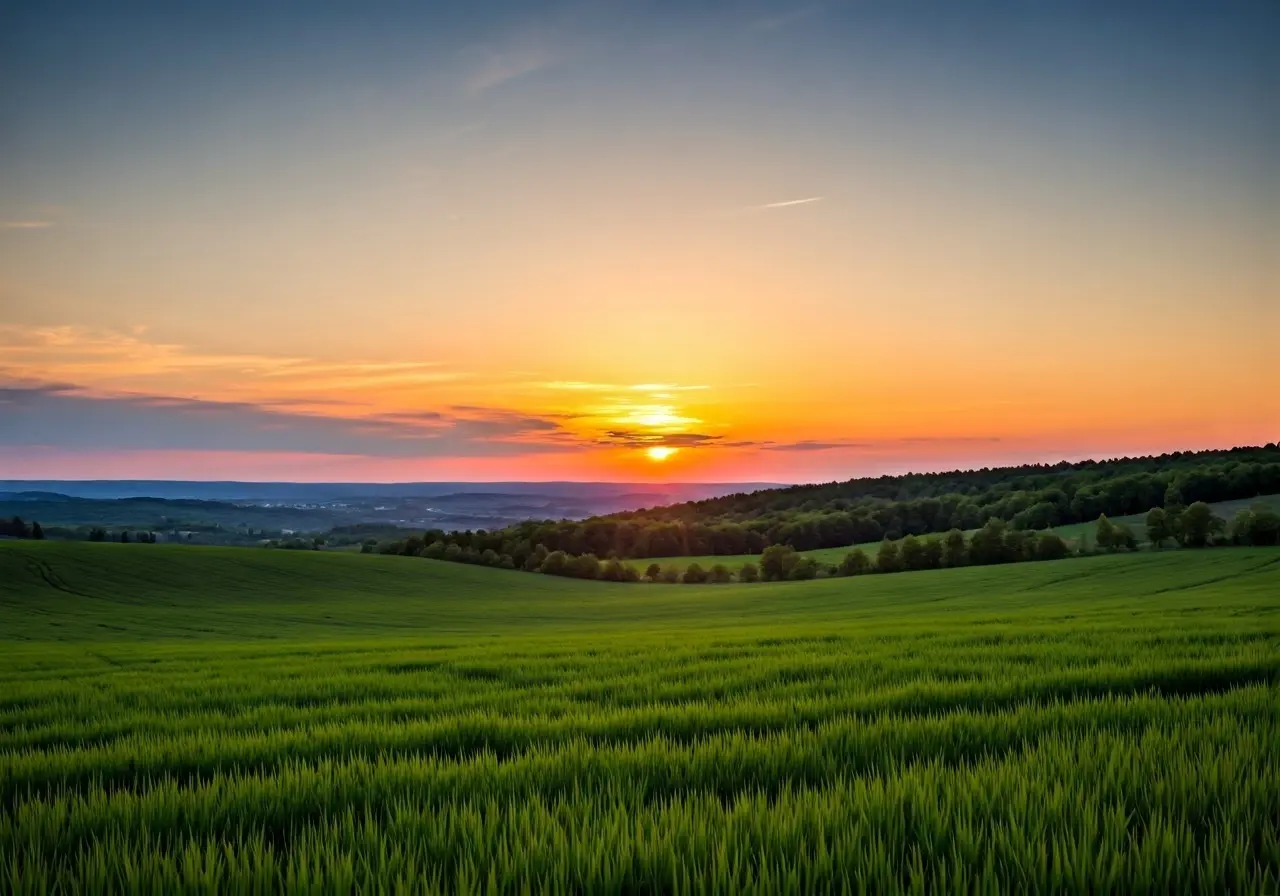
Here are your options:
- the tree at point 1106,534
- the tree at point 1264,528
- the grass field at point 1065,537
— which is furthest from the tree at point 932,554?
the tree at point 1264,528

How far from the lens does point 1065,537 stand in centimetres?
8012

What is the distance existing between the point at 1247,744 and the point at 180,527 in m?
181

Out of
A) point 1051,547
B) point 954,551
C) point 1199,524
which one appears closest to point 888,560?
point 954,551

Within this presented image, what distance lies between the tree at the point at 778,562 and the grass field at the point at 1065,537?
6.47m

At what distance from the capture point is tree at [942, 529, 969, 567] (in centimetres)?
7981

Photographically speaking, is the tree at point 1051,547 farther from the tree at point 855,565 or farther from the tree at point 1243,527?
the tree at point 855,565

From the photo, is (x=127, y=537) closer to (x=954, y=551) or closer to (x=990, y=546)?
(x=954, y=551)

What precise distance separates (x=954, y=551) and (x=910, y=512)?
116 feet

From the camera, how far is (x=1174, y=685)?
7441 mm

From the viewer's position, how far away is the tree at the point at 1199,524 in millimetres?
64562

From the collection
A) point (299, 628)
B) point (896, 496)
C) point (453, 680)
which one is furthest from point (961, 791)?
point (896, 496)

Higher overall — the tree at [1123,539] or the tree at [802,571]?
the tree at [1123,539]

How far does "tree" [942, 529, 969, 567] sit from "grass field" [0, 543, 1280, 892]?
72.1 metres

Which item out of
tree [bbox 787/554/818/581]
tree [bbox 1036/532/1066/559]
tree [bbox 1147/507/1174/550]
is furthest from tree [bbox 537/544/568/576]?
tree [bbox 1147/507/1174/550]
